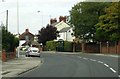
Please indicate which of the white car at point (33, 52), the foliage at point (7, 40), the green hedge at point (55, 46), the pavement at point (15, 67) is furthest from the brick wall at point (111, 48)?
the pavement at point (15, 67)

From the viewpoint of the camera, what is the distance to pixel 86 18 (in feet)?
265

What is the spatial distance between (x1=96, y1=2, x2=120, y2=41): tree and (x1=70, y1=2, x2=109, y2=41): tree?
770cm

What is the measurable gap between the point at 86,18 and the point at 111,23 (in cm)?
1347

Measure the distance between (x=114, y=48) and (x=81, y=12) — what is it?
1640 centimetres

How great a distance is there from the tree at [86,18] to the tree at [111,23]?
7700mm

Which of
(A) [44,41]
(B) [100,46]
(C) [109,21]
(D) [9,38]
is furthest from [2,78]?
(A) [44,41]

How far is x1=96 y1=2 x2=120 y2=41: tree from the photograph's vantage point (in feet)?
209

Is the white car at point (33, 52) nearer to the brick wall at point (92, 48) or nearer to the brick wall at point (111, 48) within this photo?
the brick wall at point (111, 48)

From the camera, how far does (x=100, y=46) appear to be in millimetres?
80750

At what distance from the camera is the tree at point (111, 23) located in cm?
6377

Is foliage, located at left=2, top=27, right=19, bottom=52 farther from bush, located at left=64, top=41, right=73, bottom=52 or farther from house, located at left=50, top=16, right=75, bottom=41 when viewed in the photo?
house, located at left=50, top=16, right=75, bottom=41

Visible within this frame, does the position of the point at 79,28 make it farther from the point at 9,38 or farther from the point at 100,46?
the point at 9,38

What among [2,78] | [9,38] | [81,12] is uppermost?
[81,12]

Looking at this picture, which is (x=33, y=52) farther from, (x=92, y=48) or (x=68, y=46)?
(x=68, y=46)
